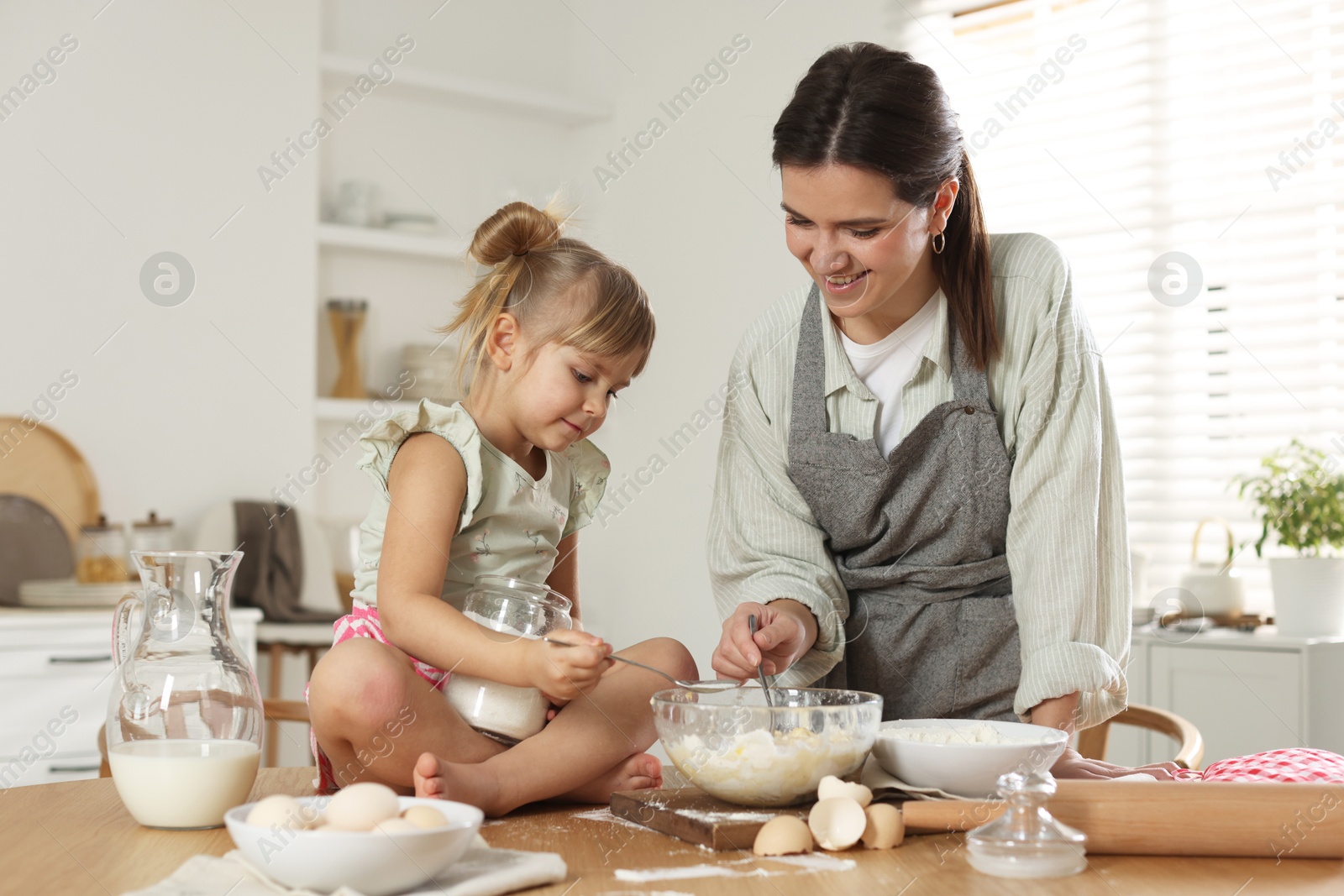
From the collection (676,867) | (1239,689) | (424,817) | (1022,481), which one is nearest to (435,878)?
(424,817)

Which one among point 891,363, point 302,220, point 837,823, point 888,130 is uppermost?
point 302,220

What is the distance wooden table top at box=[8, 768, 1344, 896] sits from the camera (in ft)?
2.41

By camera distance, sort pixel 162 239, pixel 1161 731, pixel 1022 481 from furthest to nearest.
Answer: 1. pixel 162 239
2. pixel 1161 731
3. pixel 1022 481

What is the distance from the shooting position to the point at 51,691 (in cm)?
269

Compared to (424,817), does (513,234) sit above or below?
above

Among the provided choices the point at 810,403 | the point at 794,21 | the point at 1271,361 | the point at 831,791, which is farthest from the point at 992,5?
the point at 831,791

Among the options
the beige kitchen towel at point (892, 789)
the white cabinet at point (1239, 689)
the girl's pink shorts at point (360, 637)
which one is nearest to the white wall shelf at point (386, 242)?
the white cabinet at point (1239, 689)

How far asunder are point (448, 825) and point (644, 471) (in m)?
3.05

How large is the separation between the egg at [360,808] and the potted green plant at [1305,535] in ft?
7.55

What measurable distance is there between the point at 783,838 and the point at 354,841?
0.29 meters

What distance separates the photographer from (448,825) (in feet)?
2.32

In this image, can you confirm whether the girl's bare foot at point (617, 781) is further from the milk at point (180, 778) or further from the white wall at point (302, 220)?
the white wall at point (302, 220)

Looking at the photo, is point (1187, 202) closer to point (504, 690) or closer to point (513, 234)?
point (513, 234)

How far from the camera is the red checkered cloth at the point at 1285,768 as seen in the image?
110 cm
